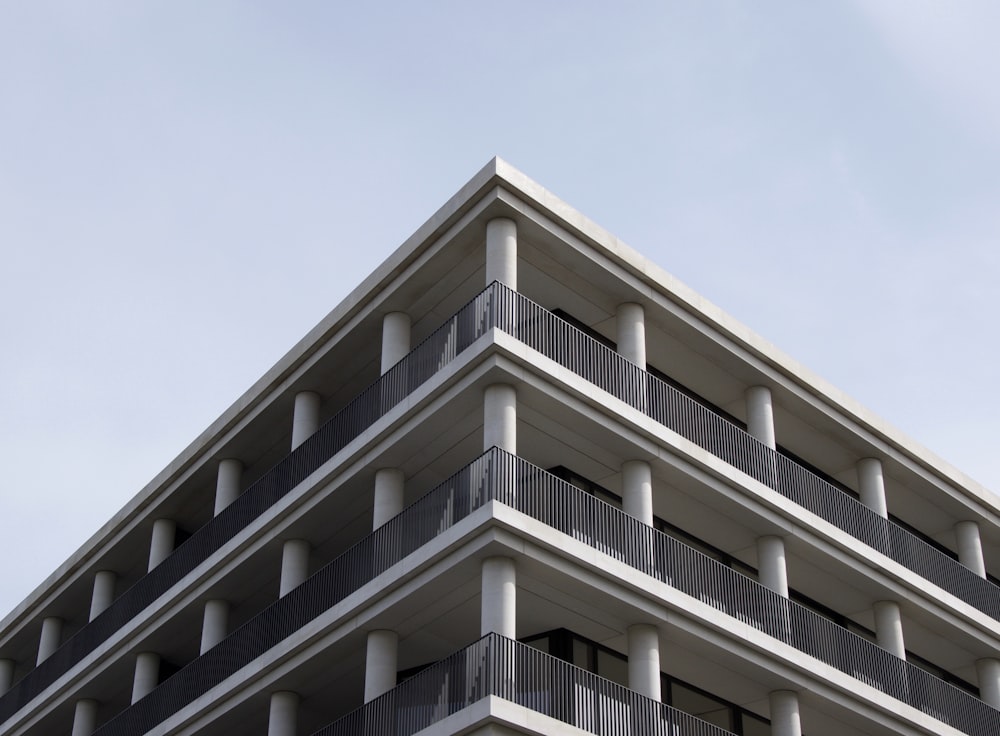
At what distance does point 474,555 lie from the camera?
26125 mm

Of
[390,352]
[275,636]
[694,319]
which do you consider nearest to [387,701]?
[275,636]

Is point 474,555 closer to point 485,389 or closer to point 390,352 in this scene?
point 485,389

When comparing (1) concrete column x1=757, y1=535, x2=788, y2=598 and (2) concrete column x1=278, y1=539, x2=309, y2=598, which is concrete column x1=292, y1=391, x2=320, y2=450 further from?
(1) concrete column x1=757, y1=535, x2=788, y2=598

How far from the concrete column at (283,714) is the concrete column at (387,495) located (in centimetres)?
425

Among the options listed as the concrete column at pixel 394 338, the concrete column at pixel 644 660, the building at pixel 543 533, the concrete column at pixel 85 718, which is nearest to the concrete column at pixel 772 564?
the building at pixel 543 533

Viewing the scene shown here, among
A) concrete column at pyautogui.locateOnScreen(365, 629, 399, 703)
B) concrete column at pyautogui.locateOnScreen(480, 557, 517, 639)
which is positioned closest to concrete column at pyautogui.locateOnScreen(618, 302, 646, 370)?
concrete column at pyautogui.locateOnScreen(480, 557, 517, 639)

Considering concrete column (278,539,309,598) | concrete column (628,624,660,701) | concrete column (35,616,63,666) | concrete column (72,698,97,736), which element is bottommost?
concrete column (628,624,660,701)

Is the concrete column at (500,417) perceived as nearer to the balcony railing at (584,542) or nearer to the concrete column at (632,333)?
the balcony railing at (584,542)

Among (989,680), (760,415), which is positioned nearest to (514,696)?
(760,415)

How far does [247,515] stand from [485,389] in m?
9.38

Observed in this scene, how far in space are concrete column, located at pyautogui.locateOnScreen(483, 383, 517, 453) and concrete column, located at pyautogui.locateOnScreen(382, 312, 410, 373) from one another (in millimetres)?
4140

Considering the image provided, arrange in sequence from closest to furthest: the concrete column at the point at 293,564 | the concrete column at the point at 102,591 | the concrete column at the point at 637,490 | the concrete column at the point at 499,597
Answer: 1. the concrete column at the point at 499,597
2. the concrete column at the point at 637,490
3. the concrete column at the point at 293,564
4. the concrete column at the point at 102,591

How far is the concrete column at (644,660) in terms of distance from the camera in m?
27.1

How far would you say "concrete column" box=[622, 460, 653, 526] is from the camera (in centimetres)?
2913
